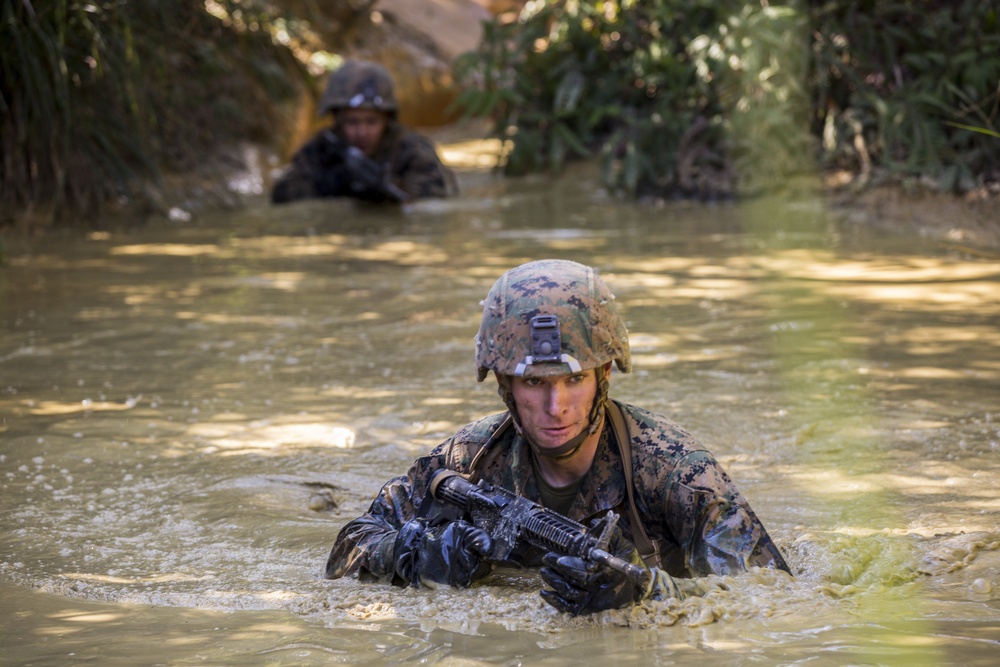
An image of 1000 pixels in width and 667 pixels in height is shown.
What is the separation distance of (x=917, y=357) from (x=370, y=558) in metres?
3.18

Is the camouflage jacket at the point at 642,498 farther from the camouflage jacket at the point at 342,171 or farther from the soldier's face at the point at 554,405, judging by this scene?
the camouflage jacket at the point at 342,171

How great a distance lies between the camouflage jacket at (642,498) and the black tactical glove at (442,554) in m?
0.05

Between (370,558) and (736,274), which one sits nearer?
(370,558)

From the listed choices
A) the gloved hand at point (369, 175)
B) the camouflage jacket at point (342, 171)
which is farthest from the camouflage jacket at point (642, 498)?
the camouflage jacket at point (342, 171)

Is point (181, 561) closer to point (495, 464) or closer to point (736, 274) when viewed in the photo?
point (495, 464)

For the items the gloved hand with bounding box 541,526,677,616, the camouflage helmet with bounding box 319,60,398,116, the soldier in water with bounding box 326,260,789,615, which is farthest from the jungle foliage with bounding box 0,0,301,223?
the gloved hand with bounding box 541,526,677,616

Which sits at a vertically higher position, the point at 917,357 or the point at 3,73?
the point at 3,73

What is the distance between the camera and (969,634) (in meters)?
2.73

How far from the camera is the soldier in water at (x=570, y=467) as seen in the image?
315cm

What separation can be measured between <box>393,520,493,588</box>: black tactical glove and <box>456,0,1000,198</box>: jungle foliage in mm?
6933

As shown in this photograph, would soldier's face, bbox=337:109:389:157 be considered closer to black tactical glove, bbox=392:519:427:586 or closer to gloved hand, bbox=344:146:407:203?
gloved hand, bbox=344:146:407:203

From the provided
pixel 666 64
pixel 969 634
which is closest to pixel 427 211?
pixel 666 64

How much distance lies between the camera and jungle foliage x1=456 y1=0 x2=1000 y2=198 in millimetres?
9773

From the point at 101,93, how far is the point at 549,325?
8247 millimetres
